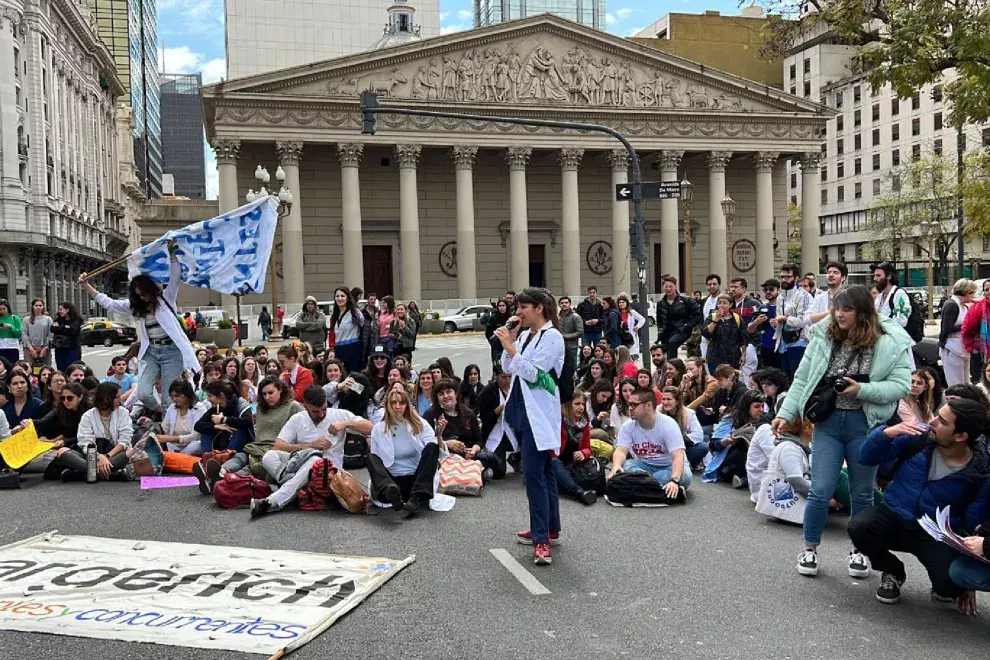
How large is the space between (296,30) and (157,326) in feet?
202

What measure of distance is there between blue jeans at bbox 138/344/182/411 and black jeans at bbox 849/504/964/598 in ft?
23.9

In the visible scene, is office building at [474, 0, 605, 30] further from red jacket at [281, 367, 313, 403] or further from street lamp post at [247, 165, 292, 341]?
red jacket at [281, 367, 313, 403]

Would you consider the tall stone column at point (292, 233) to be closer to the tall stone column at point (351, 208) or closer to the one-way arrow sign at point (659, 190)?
the tall stone column at point (351, 208)

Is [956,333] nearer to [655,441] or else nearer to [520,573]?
[655,441]

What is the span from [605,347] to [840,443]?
8.10m

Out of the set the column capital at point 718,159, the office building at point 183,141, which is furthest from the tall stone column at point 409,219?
the office building at point 183,141

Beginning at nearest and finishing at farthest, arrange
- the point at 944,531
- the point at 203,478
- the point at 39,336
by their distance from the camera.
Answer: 1. the point at 944,531
2. the point at 203,478
3. the point at 39,336

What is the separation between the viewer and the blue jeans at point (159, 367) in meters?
9.90

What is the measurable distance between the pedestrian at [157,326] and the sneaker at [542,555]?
16.7 ft

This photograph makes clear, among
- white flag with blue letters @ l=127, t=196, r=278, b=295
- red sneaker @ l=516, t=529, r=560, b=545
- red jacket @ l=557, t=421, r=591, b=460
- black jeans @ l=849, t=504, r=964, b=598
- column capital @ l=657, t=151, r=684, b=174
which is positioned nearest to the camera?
black jeans @ l=849, t=504, r=964, b=598

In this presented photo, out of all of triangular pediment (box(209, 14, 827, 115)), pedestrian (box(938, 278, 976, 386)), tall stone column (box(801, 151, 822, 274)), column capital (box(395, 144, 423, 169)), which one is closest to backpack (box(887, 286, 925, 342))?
pedestrian (box(938, 278, 976, 386))

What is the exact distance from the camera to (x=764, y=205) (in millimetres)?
50812

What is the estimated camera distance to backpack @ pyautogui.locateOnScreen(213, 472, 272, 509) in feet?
26.8

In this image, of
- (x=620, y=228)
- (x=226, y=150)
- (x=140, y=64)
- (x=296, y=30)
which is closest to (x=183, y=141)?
(x=140, y=64)
